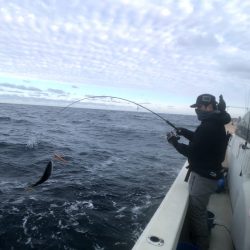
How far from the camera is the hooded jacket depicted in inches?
136

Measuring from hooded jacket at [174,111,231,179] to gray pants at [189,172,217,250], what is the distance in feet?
0.43

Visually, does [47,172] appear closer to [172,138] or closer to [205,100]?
[172,138]

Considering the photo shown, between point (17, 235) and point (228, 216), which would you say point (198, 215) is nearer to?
point (228, 216)

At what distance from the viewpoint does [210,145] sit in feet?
11.4

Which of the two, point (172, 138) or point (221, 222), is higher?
point (172, 138)

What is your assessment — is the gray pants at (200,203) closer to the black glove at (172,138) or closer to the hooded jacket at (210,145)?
the hooded jacket at (210,145)

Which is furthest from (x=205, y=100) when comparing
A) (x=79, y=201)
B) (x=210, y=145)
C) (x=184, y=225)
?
(x=79, y=201)

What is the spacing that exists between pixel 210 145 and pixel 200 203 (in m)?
0.76

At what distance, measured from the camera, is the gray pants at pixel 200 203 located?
12.0 ft

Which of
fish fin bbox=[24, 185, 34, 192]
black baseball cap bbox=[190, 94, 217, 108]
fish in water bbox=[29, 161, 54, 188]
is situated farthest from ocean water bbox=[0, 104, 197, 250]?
black baseball cap bbox=[190, 94, 217, 108]

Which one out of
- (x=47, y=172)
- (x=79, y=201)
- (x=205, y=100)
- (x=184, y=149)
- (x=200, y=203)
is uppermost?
(x=205, y=100)

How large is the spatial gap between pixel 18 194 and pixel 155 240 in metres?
6.33

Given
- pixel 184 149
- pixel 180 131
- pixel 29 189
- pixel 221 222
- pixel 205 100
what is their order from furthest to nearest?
pixel 29 189
pixel 221 222
pixel 180 131
pixel 184 149
pixel 205 100

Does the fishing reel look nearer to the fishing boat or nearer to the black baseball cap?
the black baseball cap
